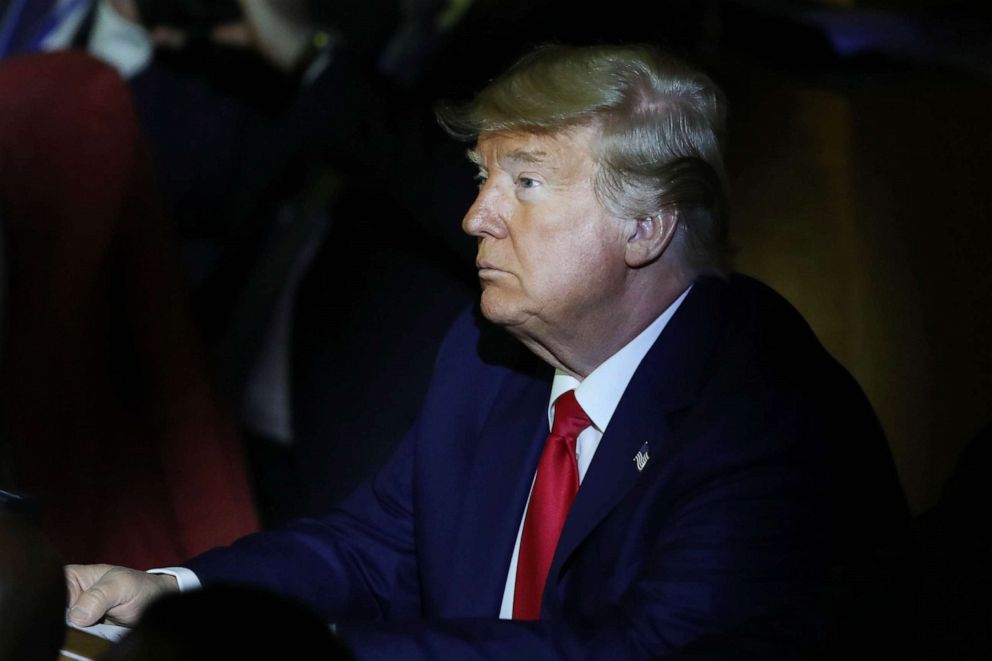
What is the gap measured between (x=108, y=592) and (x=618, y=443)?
1.49 ft

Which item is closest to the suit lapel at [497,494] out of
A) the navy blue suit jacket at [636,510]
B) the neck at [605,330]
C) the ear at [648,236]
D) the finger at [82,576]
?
the navy blue suit jacket at [636,510]

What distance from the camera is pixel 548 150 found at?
1314 millimetres

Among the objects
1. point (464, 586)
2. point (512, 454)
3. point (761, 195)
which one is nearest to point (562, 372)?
point (512, 454)

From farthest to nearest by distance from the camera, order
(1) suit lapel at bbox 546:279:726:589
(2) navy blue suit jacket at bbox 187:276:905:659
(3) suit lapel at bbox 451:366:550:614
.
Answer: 1. (3) suit lapel at bbox 451:366:550:614
2. (1) suit lapel at bbox 546:279:726:589
3. (2) navy blue suit jacket at bbox 187:276:905:659

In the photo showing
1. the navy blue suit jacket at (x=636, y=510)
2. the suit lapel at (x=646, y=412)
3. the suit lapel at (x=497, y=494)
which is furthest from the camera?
the suit lapel at (x=497, y=494)

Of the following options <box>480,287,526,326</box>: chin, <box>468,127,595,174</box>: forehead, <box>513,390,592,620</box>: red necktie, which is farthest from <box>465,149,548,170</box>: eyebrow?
<box>513,390,592,620</box>: red necktie

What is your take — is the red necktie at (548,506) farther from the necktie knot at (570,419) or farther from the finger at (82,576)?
the finger at (82,576)

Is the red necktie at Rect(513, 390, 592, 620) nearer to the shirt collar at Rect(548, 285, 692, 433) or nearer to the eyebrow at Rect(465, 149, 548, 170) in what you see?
the shirt collar at Rect(548, 285, 692, 433)

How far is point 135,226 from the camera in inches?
80.3

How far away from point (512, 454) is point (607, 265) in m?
0.23

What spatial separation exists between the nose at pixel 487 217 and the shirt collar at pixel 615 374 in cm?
16

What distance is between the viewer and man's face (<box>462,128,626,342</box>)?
1314 millimetres

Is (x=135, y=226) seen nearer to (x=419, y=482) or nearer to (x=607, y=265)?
(x=419, y=482)

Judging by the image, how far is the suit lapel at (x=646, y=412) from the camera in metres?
1.31
